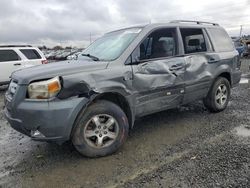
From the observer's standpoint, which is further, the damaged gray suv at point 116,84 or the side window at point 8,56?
the side window at point 8,56

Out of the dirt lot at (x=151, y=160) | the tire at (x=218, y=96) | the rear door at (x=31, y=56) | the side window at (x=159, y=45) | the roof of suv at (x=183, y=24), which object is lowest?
the dirt lot at (x=151, y=160)

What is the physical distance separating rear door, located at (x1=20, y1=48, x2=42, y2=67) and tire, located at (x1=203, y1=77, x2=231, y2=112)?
8.01 metres

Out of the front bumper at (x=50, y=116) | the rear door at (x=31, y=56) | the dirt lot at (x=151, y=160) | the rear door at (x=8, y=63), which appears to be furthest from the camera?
the rear door at (x=31, y=56)

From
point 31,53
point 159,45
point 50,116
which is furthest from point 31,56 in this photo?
point 50,116

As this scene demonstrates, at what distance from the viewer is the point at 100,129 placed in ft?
13.5

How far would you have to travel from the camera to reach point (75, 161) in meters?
4.07

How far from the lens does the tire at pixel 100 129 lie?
13.0ft

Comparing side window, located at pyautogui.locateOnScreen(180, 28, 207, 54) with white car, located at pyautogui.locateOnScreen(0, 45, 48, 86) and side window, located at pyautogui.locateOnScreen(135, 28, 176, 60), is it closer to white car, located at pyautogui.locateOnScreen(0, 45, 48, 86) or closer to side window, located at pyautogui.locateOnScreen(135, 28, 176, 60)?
side window, located at pyautogui.locateOnScreen(135, 28, 176, 60)

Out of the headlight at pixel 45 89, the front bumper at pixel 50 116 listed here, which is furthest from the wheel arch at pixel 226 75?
the headlight at pixel 45 89

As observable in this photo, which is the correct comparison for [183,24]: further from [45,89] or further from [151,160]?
[45,89]

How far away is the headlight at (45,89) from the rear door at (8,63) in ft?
27.8

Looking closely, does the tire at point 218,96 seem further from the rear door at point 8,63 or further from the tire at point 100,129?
the rear door at point 8,63

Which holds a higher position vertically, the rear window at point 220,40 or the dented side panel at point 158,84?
the rear window at point 220,40

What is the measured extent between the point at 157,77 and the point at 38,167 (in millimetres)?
2246
